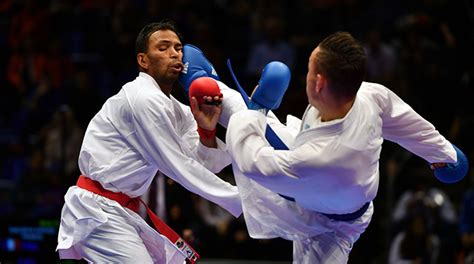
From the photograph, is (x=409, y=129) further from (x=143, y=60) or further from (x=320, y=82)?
(x=143, y=60)

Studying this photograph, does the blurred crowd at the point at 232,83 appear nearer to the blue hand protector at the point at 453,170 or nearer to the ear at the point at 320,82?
the blue hand protector at the point at 453,170

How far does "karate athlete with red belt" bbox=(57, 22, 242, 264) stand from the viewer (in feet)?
14.9

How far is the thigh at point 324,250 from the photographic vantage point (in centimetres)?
419

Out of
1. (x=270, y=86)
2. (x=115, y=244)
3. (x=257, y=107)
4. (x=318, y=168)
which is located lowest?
(x=115, y=244)

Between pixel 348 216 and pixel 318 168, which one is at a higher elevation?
pixel 318 168

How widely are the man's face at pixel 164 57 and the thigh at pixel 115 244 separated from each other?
0.83 metres

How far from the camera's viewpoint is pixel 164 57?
188 inches

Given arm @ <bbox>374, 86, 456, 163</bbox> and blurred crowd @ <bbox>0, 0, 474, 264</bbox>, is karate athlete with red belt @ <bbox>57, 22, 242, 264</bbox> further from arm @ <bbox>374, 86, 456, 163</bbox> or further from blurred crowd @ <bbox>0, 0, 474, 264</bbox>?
blurred crowd @ <bbox>0, 0, 474, 264</bbox>

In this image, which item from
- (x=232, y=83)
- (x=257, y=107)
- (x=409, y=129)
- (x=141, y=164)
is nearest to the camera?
(x=257, y=107)

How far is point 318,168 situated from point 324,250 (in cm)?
53

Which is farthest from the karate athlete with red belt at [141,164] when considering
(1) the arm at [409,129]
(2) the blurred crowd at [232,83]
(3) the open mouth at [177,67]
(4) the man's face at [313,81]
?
(2) the blurred crowd at [232,83]

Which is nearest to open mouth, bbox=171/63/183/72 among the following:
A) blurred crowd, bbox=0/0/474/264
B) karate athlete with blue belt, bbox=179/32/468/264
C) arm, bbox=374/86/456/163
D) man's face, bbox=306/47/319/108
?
karate athlete with blue belt, bbox=179/32/468/264

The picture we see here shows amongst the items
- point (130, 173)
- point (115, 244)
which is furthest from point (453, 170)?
point (115, 244)

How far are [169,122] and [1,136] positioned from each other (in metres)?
6.79
